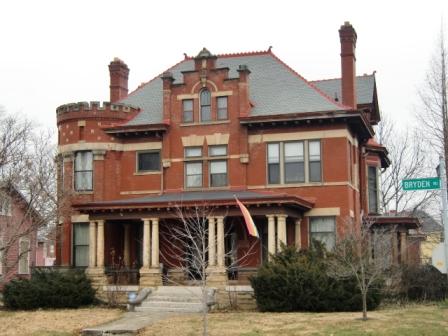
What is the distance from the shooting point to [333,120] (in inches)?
1189

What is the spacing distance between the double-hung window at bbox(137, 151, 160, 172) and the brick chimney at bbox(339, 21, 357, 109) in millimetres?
9226

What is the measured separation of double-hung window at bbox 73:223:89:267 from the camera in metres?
32.9

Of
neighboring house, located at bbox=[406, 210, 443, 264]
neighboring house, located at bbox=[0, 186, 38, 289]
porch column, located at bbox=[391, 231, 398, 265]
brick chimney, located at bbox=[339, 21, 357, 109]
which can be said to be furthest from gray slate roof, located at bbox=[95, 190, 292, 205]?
neighboring house, located at bbox=[406, 210, 443, 264]

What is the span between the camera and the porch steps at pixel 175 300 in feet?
84.3

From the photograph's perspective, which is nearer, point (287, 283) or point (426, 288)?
point (287, 283)

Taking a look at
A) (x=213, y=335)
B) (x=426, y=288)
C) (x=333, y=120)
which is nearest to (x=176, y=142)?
(x=333, y=120)

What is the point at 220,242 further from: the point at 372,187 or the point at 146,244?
the point at 372,187

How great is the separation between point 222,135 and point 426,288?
11158mm

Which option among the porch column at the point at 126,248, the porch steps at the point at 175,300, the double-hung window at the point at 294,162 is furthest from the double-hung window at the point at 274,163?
the porch column at the point at 126,248

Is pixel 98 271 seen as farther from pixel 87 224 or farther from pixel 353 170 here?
pixel 353 170

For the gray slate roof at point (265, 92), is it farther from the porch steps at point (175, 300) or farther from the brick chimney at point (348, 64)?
the porch steps at point (175, 300)

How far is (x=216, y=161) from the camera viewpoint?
3206 centimetres

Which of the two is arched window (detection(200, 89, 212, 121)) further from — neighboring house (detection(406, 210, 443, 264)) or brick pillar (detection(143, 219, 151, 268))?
neighboring house (detection(406, 210, 443, 264))

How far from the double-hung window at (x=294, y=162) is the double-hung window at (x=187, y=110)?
4.09m
